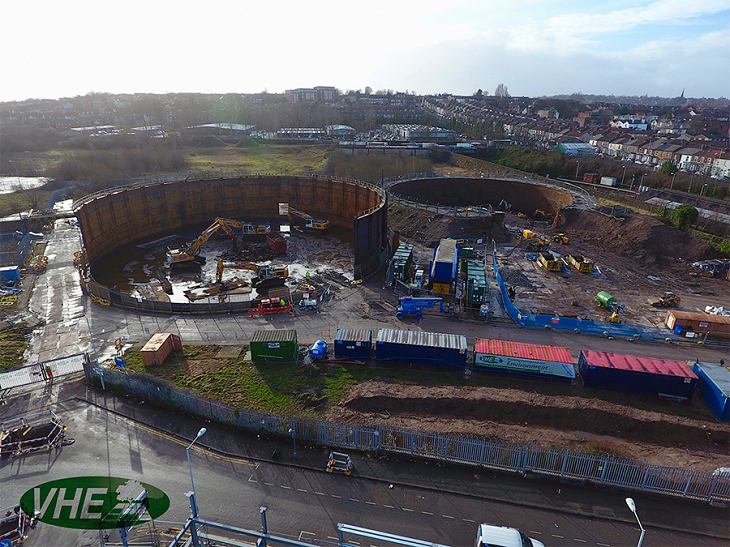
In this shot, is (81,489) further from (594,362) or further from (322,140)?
(322,140)

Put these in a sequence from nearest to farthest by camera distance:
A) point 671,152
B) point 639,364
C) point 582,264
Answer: point 639,364 → point 582,264 → point 671,152

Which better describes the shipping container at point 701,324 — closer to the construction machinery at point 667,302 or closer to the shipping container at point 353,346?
the construction machinery at point 667,302

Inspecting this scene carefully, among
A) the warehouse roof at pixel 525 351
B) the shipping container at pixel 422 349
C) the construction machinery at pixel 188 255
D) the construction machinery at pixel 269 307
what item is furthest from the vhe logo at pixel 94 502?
the construction machinery at pixel 188 255

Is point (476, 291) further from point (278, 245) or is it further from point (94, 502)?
point (94, 502)

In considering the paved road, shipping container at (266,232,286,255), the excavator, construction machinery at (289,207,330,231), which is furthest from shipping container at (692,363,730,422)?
construction machinery at (289,207,330,231)

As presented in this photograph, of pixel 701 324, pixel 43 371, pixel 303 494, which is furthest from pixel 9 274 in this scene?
pixel 701 324

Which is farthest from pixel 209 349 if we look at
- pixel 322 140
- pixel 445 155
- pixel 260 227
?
pixel 322 140
